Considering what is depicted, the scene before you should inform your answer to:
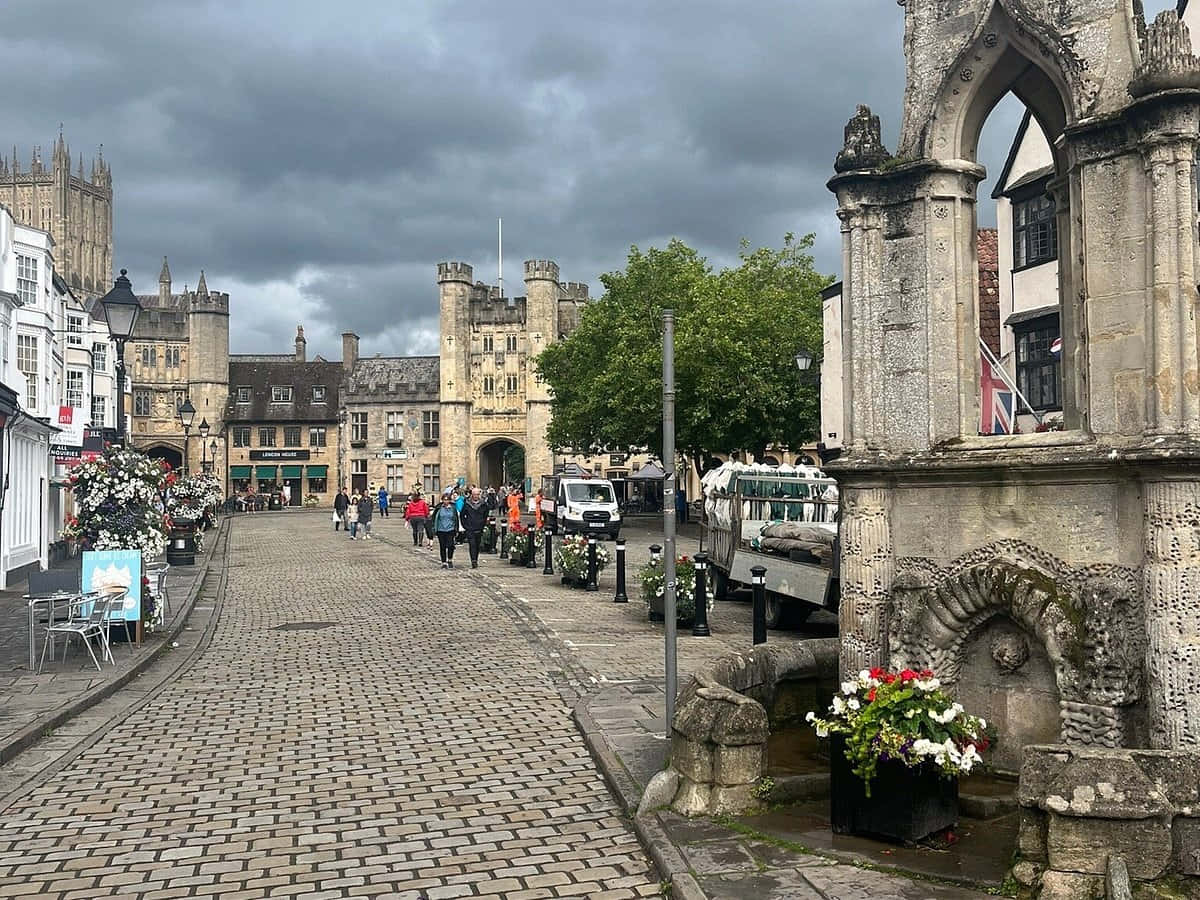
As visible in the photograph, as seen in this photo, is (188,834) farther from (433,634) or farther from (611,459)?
(611,459)

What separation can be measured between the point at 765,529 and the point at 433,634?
249 inches

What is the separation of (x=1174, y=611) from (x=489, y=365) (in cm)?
7310

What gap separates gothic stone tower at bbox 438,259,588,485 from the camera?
76438mm

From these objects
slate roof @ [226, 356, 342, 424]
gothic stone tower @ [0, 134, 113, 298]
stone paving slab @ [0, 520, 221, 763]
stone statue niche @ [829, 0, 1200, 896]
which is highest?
gothic stone tower @ [0, 134, 113, 298]

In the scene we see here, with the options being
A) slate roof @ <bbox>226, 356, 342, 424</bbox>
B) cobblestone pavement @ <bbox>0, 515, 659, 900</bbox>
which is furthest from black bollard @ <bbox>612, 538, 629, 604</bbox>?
slate roof @ <bbox>226, 356, 342, 424</bbox>

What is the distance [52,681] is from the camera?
38.2 feet

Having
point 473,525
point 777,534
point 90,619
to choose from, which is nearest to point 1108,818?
point 90,619

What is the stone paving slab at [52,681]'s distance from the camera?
9.43 meters

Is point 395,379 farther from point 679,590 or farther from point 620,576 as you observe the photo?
point 679,590

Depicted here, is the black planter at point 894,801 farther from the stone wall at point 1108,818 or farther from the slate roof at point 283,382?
the slate roof at point 283,382

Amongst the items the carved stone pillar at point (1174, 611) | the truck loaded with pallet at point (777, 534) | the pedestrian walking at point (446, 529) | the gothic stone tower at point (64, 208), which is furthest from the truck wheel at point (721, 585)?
the gothic stone tower at point (64, 208)

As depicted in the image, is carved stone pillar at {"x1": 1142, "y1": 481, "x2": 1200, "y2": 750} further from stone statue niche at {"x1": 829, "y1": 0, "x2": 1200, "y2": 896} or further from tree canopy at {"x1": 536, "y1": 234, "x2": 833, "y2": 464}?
tree canopy at {"x1": 536, "y1": 234, "x2": 833, "y2": 464}

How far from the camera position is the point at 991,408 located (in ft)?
27.4

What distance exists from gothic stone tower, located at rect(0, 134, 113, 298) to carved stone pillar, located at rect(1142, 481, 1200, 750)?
11891cm
